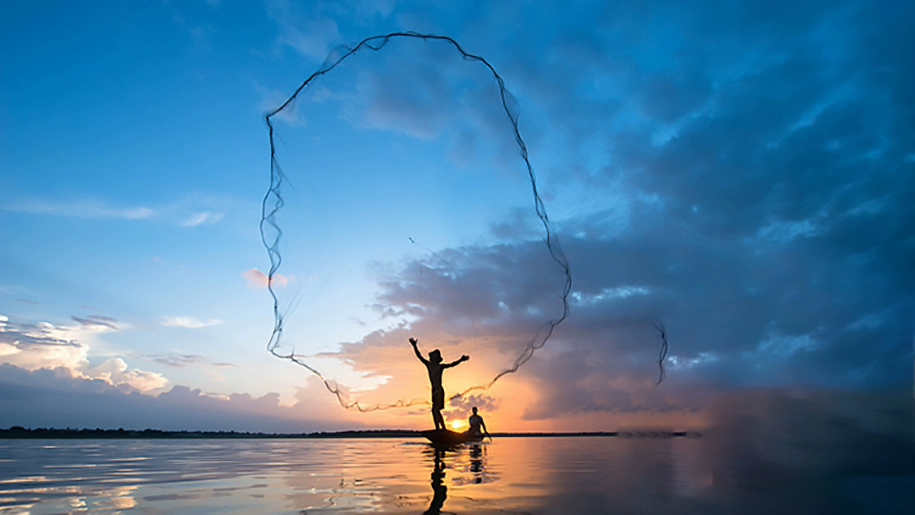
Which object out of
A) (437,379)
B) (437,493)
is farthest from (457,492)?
(437,379)

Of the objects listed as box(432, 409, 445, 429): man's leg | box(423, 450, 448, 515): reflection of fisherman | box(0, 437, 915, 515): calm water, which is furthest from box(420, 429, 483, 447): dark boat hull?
box(423, 450, 448, 515): reflection of fisherman

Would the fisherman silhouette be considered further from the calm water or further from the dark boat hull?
the calm water

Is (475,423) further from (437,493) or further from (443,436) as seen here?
(437,493)

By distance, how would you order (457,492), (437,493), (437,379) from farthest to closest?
(437,379) < (457,492) < (437,493)

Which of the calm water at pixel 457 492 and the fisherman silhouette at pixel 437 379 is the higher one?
the fisherman silhouette at pixel 437 379

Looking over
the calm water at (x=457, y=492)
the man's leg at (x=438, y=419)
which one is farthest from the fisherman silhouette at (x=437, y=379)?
the calm water at (x=457, y=492)

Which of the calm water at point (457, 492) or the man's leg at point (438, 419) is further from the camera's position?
the man's leg at point (438, 419)

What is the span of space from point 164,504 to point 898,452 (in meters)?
19.3

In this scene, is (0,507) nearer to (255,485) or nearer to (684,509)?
(255,485)

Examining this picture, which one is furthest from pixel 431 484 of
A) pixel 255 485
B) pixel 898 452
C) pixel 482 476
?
pixel 898 452

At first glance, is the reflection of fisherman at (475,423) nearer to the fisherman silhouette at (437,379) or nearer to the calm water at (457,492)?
the fisherman silhouette at (437,379)

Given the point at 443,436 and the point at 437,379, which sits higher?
the point at 437,379

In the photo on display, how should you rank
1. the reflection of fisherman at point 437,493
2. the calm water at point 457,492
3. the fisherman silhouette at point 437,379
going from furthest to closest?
1. the fisherman silhouette at point 437,379
2. the calm water at point 457,492
3. the reflection of fisherman at point 437,493

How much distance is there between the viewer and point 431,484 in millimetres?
9344
